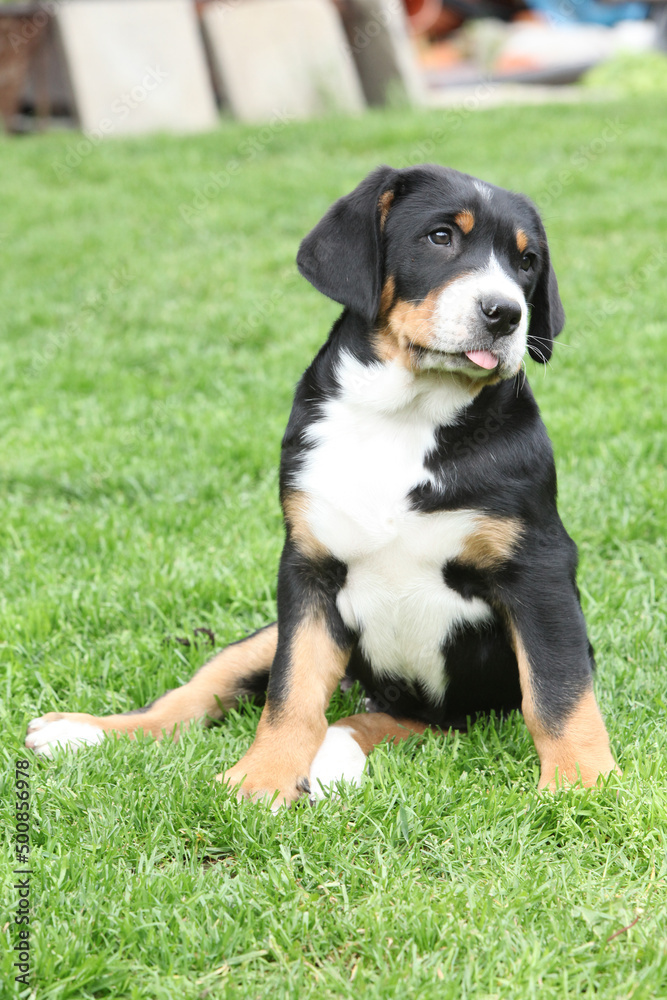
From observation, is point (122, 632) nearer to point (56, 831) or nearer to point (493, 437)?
point (56, 831)

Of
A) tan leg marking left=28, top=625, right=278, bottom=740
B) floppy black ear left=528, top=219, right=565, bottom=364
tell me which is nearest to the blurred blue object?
floppy black ear left=528, top=219, right=565, bottom=364

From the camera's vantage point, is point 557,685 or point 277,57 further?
point 277,57

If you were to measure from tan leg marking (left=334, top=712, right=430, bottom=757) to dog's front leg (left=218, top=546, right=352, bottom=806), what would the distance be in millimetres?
138

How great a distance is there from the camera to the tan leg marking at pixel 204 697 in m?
2.80

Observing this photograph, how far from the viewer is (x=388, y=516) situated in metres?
2.55

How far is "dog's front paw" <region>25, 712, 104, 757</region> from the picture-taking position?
105 inches

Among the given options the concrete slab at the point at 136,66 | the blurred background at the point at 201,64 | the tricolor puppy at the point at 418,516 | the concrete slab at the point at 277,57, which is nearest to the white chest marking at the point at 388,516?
the tricolor puppy at the point at 418,516

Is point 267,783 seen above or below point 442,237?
below

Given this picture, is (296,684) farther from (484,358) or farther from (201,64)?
(201,64)

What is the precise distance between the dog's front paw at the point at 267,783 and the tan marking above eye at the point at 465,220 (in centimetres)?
147

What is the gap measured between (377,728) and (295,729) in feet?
1.03

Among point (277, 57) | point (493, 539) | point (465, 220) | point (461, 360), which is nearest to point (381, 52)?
point (277, 57)

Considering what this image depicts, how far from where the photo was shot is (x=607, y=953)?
1945 mm

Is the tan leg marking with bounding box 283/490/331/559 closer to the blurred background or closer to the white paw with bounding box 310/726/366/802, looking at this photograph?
the white paw with bounding box 310/726/366/802
